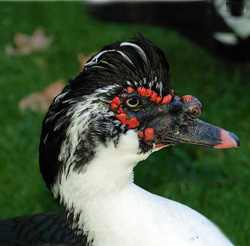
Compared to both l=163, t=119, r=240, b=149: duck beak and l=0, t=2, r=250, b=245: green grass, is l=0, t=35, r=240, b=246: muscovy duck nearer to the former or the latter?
l=163, t=119, r=240, b=149: duck beak

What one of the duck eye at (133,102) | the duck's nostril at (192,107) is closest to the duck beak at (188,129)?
the duck's nostril at (192,107)

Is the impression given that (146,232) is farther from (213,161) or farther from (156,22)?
(156,22)

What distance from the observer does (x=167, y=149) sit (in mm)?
3658

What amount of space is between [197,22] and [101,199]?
326 centimetres

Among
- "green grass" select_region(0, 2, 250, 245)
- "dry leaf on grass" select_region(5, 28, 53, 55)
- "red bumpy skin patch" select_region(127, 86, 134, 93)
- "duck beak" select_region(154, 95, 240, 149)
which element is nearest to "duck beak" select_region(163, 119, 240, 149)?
"duck beak" select_region(154, 95, 240, 149)

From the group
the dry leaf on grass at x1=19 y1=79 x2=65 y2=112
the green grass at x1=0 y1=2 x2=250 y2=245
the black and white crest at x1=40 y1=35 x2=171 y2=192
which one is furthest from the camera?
the dry leaf on grass at x1=19 y1=79 x2=65 y2=112

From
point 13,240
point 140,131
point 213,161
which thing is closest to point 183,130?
point 140,131

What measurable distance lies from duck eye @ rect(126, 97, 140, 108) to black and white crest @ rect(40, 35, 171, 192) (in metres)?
0.05

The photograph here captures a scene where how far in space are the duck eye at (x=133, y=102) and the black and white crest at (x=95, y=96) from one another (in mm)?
50

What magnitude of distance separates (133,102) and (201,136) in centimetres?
29

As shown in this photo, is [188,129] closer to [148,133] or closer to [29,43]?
[148,133]

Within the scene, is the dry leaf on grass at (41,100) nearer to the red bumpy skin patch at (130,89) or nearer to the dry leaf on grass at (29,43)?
the dry leaf on grass at (29,43)

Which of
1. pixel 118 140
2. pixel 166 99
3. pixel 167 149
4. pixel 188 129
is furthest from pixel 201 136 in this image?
pixel 167 149

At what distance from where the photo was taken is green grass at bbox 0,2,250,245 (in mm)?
3256
